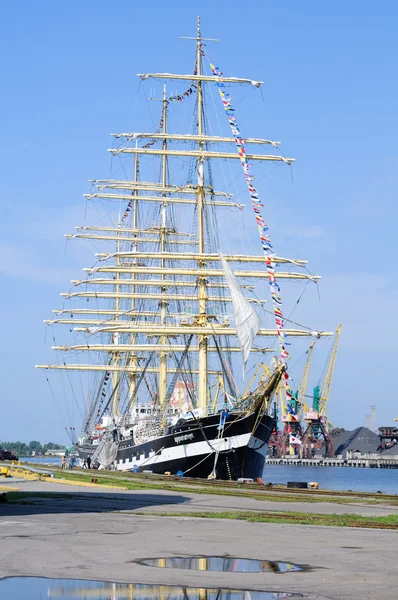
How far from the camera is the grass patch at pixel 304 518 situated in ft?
77.9

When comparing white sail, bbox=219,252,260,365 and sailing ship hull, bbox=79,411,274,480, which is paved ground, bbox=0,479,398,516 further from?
sailing ship hull, bbox=79,411,274,480

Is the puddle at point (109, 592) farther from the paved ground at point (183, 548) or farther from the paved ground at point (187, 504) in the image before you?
the paved ground at point (187, 504)

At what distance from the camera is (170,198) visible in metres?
91.8

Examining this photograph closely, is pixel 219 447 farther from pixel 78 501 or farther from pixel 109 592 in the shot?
pixel 109 592

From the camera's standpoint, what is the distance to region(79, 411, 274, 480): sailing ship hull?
63.2 m

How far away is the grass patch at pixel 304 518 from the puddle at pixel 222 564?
25.0 ft

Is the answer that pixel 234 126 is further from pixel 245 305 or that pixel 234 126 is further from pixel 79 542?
pixel 79 542

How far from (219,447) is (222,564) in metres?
48.1

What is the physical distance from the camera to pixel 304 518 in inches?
1008

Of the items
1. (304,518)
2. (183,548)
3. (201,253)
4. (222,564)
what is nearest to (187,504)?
(304,518)

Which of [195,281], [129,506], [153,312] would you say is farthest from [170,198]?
[129,506]

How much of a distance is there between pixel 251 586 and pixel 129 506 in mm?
16405

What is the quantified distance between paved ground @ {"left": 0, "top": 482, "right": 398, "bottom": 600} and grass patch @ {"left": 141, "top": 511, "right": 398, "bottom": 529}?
90 centimetres

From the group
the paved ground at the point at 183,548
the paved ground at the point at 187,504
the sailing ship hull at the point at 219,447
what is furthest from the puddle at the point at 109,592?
the sailing ship hull at the point at 219,447
